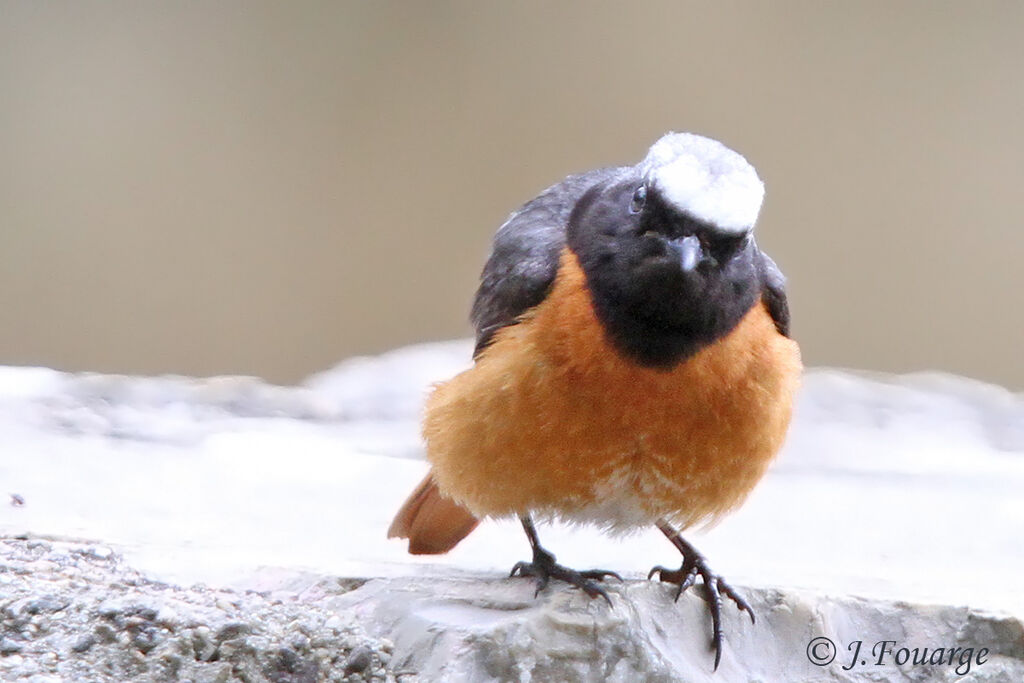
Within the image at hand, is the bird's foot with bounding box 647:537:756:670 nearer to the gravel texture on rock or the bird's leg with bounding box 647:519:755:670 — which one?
the bird's leg with bounding box 647:519:755:670

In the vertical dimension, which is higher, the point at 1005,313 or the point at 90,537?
the point at 1005,313

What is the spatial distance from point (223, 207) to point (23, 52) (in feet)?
4.23

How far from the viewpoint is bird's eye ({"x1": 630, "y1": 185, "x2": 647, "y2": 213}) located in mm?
2951

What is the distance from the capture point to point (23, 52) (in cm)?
661

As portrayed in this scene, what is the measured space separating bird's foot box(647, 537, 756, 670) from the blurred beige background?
3.34 m

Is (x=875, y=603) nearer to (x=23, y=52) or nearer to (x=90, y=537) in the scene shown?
(x=90, y=537)

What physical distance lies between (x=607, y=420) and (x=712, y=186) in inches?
25.0

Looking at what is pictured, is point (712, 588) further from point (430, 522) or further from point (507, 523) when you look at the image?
point (507, 523)

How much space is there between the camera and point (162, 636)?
2.75m

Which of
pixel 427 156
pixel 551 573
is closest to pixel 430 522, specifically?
pixel 551 573

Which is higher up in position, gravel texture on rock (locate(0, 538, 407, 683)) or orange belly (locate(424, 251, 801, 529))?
orange belly (locate(424, 251, 801, 529))

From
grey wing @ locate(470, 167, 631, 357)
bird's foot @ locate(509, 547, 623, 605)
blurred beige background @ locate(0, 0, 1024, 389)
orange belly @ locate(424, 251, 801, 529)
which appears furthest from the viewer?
blurred beige background @ locate(0, 0, 1024, 389)

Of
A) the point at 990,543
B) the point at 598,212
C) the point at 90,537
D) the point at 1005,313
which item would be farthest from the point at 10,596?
the point at 1005,313

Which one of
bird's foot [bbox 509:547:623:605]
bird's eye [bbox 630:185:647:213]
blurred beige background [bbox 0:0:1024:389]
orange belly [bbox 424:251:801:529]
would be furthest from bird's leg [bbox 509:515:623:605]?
blurred beige background [bbox 0:0:1024:389]
